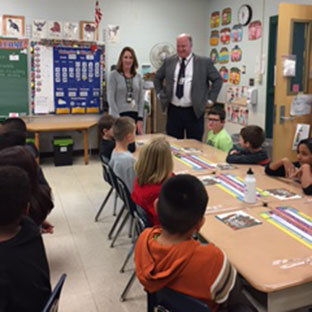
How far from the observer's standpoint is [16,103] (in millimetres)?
5734

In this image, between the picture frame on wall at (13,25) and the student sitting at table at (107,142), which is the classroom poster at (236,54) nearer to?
the student sitting at table at (107,142)

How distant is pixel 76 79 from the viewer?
5.96 meters

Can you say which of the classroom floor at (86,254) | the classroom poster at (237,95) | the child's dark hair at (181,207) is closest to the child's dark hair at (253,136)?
the classroom floor at (86,254)

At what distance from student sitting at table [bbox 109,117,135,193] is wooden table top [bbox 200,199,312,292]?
1.04 metres

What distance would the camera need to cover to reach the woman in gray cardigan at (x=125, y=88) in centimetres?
446

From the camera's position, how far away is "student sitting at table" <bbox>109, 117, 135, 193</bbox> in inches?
109

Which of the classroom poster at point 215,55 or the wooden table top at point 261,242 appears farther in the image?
the classroom poster at point 215,55

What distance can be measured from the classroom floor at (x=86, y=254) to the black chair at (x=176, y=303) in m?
1.09

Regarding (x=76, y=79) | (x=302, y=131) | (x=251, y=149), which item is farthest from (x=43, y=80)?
(x=251, y=149)

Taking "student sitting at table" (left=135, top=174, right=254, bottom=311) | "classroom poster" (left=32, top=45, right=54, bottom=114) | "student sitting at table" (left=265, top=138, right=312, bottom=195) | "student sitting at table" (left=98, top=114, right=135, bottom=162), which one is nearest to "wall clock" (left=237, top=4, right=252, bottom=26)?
"classroom poster" (left=32, top=45, right=54, bottom=114)

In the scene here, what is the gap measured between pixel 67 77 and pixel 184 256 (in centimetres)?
517

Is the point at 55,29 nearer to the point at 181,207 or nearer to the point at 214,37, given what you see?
the point at 214,37

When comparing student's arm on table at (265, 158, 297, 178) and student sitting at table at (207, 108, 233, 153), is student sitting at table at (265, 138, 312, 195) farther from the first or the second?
student sitting at table at (207, 108, 233, 153)

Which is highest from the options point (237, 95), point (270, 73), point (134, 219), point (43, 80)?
point (270, 73)
